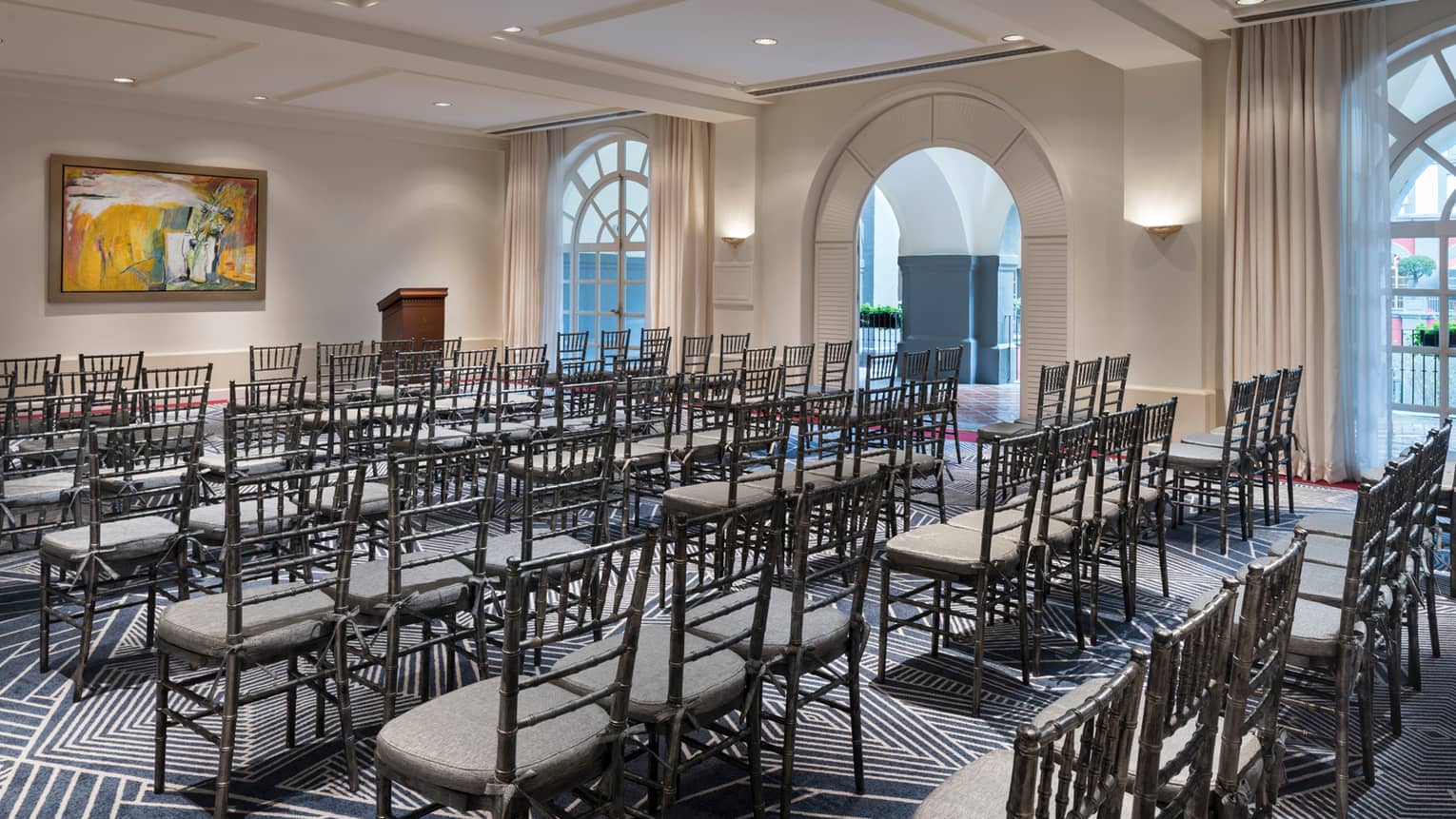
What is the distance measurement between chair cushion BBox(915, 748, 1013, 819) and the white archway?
7.81 m

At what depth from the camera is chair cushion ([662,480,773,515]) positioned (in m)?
4.86

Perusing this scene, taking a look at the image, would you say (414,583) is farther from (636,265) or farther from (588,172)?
(588,172)

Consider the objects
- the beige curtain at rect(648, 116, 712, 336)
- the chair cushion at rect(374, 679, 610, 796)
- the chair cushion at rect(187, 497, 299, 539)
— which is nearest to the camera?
the chair cushion at rect(374, 679, 610, 796)

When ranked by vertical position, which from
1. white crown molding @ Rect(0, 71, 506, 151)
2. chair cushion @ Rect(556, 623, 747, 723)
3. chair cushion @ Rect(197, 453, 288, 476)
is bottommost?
chair cushion @ Rect(556, 623, 747, 723)

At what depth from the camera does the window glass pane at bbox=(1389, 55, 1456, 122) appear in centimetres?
795

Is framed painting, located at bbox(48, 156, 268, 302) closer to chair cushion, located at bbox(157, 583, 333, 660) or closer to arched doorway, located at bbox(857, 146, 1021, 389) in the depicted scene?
arched doorway, located at bbox(857, 146, 1021, 389)

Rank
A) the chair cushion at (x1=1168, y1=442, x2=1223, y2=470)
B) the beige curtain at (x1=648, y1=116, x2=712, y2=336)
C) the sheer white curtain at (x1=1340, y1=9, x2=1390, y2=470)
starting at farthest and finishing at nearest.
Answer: the beige curtain at (x1=648, y1=116, x2=712, y2=336), the sheer white curtain at (x1=1340, y1=9, x2=1390, y2=470), the chair cushion at (x1=1168, y1=442, x2=1223, y2=470)

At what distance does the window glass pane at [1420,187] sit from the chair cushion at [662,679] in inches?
300

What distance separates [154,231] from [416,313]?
283 cm

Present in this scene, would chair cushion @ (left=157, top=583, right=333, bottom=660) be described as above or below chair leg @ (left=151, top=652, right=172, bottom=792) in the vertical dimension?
above

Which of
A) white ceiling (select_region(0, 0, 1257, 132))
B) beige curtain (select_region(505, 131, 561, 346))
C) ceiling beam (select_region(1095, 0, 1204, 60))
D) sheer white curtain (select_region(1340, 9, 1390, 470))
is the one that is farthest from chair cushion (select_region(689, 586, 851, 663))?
beige curtain (select_region(505, 131, 561, 346))

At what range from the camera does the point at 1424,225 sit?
8062 millimetres

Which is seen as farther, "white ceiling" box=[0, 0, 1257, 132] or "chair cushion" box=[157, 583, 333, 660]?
"white ceiling" box=[0, 0, 1257, 132]

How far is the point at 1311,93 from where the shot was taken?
310 inches
